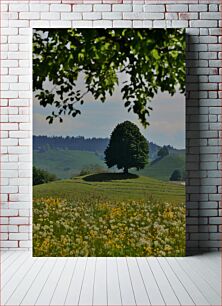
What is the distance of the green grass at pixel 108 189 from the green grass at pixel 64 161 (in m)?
0.08

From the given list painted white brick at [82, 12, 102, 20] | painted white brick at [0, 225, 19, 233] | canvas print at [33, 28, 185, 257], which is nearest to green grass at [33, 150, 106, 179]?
canvas print at [33, 28, 185, 257]

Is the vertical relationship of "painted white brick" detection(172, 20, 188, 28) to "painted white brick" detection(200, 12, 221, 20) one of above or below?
below

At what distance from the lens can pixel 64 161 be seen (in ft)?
20.7

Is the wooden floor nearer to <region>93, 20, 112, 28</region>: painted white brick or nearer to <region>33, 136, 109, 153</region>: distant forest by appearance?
<region>33, 136, 109, 153</region>: distant forest

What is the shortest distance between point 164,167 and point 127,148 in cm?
37

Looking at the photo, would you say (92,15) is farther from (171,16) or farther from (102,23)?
(171,16)

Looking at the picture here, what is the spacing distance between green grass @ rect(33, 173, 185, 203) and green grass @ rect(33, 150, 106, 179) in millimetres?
84

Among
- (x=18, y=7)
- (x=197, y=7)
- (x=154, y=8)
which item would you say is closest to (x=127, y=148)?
(x=154, y=8)

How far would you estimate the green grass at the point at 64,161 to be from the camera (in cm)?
627

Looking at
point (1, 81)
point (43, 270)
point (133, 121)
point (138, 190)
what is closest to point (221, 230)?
point (138, 190)

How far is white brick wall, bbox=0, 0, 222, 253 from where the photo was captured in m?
6.33

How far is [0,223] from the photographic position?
6.33 m

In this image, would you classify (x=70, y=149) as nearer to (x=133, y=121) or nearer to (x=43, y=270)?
(x=133, y=121)

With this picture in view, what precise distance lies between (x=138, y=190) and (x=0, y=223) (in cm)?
124
